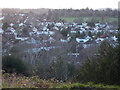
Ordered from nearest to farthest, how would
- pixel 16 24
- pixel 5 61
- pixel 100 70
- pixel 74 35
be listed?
1. pixel 100 70
2. pixel 5 61
3. pixel 16 24
4. pixel 74 35

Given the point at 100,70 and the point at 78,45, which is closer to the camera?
the point at 100,70

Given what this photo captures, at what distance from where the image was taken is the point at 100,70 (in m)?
4.14

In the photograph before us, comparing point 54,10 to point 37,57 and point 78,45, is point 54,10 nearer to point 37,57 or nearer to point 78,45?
point 78,45

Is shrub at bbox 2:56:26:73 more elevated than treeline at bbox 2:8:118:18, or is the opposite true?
treeline at bbox 2:8:118:18

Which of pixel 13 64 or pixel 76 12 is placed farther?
pixel 76 12

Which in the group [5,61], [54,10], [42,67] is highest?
[54,10]

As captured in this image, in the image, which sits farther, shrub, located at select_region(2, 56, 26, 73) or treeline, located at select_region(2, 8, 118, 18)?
treeline, located at select_region(2, 8, 118, 18)

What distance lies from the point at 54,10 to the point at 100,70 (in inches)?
219

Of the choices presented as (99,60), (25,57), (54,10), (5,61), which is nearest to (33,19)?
(54,10)

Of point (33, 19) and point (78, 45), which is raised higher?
point (33, 19)

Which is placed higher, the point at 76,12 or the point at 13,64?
the point at 76,12

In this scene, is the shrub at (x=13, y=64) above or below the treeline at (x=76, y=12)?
below

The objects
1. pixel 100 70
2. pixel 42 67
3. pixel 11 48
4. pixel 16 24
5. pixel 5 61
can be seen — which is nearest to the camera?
pixel 100 70

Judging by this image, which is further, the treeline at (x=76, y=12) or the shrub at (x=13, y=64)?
the treeline at (x=76, y=12)
